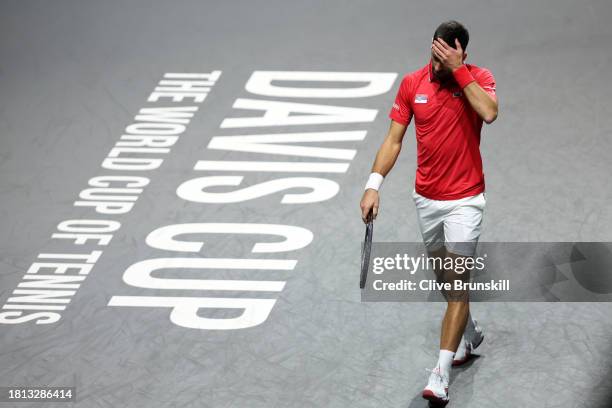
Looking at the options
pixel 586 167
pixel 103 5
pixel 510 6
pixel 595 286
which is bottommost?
pixel 595 286

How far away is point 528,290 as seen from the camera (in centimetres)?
536

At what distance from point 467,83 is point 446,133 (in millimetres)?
308

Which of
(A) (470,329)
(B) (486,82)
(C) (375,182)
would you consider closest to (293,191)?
(C) (375,182)

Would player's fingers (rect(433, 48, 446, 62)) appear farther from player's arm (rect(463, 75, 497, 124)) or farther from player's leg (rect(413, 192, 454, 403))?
player's leg (rect(413, 192, 454, 403))

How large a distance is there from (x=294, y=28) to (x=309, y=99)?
1.42 metres

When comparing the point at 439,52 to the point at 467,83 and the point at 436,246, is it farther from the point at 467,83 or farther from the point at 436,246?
the point at 436,246

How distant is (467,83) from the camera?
429 centimetres

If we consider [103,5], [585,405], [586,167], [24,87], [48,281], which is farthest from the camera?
[103,5]

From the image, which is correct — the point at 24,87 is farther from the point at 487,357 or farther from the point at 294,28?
the point at 487,357

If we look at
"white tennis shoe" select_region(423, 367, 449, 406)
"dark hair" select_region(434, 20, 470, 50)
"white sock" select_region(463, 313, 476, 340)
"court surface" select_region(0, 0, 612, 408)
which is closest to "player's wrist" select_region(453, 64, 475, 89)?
"dark hair" select_region(434, 20, 470, 50)

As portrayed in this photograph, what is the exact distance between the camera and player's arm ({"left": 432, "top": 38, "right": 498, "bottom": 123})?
427 cm

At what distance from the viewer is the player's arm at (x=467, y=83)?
4.27m

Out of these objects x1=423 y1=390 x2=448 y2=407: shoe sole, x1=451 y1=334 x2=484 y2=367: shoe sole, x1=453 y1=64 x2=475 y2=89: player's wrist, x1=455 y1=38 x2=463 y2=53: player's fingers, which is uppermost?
x1=455 y1=38 x2=463 y2=53: player's fingers

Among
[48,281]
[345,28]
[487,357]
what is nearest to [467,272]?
[487,357]
